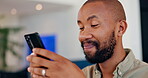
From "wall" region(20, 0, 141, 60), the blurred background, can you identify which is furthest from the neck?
"wall" region(20, 0, 141, 60)

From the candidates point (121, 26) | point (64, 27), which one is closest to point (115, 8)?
point (121, 26)

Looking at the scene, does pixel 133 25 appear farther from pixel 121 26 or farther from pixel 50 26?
pixel 50 26

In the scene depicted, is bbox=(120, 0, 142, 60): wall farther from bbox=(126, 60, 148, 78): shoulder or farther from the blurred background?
the blurred background

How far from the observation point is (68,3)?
3.62m

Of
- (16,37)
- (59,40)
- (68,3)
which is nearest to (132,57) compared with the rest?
(68,3)

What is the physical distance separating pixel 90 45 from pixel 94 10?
0.07 meters

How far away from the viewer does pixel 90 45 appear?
1.63 ft

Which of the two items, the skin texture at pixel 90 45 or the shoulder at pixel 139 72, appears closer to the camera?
the skin texture at pixel 90 45

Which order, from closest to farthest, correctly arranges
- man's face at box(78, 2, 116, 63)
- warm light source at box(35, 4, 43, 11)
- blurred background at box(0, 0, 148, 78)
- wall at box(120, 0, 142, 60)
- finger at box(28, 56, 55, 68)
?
finger at box(28, 56, 55, 68) → man's face at box(78, 2, 116, 63) → wall at box(120, 0, 142, 60) → blurred background at box(0, 0, 148, 78) → warm light source at box(35, 4, 43, 11)

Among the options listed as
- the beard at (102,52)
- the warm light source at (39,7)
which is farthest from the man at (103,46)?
the warm light source at (39,7)

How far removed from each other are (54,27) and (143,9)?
11.1 feet

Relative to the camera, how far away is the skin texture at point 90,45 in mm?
380

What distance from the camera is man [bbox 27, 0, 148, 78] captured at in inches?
15.5

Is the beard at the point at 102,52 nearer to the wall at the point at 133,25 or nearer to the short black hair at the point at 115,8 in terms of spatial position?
the short black hair at the point at 115,8
